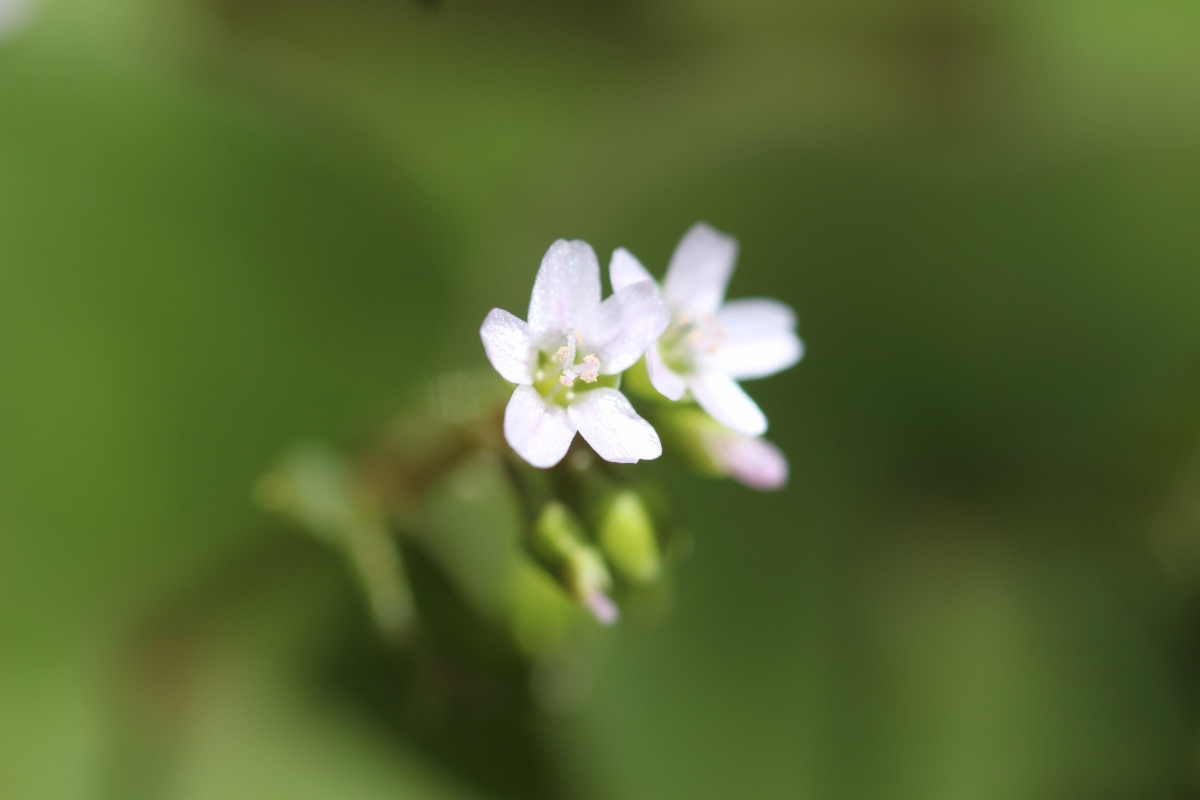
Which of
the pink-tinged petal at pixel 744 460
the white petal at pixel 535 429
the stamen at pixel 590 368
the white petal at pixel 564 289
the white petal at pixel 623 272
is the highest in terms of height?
the pink-tinged petal at pixel 744 460

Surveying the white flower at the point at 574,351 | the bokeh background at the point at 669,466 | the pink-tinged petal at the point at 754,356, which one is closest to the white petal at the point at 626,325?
the white flower at the point at 574,351

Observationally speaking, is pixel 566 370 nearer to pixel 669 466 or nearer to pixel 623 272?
pixel 623 272

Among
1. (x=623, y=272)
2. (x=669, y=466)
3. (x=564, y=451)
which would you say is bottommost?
(x=564, y=451)

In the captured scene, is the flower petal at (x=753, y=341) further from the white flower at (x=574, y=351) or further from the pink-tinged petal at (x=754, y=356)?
the white flower at (x=574, y=351)


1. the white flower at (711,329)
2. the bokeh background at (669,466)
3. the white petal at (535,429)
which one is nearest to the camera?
the white petal at (535,429)

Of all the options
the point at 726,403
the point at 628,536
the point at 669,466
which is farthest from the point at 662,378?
the point at 669,466

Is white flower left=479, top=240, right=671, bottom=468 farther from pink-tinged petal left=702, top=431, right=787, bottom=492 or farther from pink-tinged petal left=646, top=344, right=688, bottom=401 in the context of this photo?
pink-tinged petal left=702, top=431, right=787, bottom=492

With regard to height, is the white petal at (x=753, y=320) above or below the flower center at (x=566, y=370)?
above
